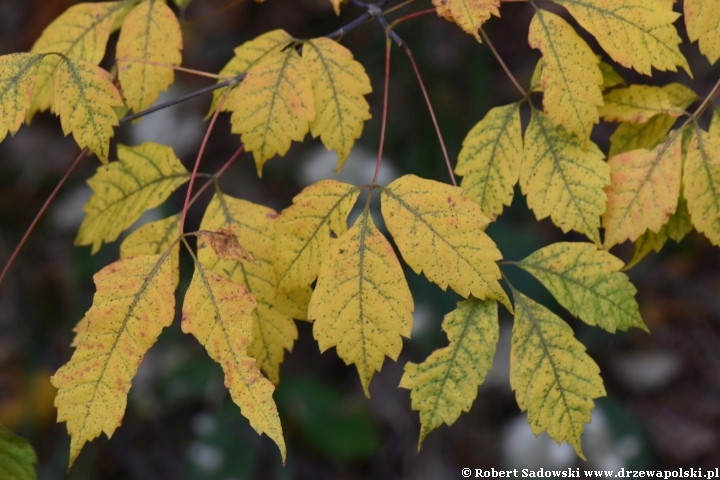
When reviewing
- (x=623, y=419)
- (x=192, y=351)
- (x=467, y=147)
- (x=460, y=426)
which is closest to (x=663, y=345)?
(x=623, y=419)

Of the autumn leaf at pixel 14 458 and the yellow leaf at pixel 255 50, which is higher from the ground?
the yellow leaf at pixel 255 50

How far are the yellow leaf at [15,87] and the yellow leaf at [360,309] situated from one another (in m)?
0.39

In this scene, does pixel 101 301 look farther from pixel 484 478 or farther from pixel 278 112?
pixel 484 478

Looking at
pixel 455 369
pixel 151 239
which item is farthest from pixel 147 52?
pixel 455 369

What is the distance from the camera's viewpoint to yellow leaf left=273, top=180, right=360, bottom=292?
2.43ft

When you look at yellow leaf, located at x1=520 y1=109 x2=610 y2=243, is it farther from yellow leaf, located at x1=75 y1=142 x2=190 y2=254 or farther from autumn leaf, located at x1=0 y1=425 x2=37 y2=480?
autumn leaf, located at x1=0 y1=425 x2=37 y2=480

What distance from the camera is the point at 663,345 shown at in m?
2.54

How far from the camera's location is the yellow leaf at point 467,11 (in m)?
0.72

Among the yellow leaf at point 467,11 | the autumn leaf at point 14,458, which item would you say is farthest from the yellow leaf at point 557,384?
the autumn leaf at point 14,458

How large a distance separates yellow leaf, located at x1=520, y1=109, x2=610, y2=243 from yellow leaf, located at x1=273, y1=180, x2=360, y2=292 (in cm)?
23

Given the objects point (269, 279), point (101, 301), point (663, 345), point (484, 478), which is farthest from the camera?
point (663, 345)

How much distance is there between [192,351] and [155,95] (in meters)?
1.59

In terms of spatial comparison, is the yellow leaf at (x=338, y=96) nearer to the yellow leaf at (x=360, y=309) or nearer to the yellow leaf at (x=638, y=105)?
the yellow leaf at (x=360, y=309)

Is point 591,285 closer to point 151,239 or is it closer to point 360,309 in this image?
point 360,309
